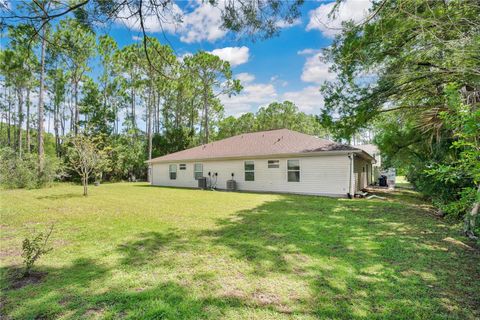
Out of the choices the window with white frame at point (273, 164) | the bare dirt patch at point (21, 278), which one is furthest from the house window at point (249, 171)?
the bare dirt patch at point (21, 278)

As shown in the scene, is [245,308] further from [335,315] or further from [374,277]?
[374,277]

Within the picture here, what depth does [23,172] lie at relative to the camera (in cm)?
1470

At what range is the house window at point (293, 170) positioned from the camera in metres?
12.4

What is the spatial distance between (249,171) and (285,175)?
2.36 meters

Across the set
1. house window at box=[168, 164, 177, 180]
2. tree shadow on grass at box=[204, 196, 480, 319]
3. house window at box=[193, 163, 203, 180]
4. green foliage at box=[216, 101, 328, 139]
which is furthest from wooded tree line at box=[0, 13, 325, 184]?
tree shadow on grass at box=[204, 196, 480, 319]

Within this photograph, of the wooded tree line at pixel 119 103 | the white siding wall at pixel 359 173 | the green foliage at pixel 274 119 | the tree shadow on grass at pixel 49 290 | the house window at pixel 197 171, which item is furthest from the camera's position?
the green foliage at pixel 274 119

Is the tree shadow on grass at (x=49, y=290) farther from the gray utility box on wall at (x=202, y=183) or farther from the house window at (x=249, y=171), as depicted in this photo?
the gray utility box on wall at (x=202, y=183)

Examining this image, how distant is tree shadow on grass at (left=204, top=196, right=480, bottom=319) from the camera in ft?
8.34

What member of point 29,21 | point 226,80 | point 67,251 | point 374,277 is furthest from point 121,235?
point 226,80

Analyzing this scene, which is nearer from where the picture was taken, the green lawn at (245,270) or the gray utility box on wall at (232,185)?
the green lawn at (245,270)

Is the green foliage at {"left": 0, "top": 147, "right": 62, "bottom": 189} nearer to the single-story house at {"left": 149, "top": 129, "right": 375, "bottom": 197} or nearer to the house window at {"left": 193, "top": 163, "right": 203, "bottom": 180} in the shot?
the single-story house at {"left": 149, "top": 129, "right": 375, "bottom": 197}

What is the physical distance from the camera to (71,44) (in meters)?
3.77

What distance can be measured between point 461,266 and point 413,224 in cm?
278

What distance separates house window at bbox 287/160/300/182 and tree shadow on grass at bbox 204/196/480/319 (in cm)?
562
